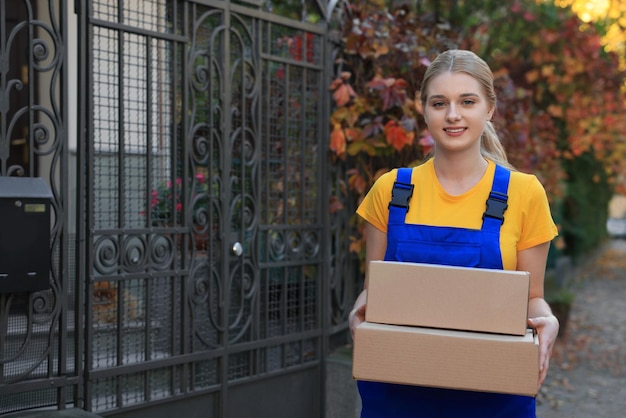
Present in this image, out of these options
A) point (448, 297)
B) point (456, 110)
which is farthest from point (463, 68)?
point (448, 297)

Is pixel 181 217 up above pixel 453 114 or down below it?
below

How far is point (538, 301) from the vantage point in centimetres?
239

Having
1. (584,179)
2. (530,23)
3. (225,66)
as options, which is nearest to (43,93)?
(225,66)

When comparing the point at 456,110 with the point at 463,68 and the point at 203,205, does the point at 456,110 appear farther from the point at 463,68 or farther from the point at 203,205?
the point at 203,205

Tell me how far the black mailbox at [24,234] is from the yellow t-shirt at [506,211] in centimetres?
179

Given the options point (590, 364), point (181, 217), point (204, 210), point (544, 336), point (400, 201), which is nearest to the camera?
point (544, 336)

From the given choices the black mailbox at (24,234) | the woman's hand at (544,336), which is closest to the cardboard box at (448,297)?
the woman's hand at (544,336)

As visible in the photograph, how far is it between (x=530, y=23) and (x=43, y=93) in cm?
565

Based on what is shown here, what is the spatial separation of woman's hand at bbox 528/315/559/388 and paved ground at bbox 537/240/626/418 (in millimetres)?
4322

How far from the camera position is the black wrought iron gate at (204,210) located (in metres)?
3.88

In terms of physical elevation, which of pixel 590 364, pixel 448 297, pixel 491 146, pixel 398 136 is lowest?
pixel 590 364

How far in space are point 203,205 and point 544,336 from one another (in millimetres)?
2531

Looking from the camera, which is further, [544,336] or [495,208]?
[495,208]

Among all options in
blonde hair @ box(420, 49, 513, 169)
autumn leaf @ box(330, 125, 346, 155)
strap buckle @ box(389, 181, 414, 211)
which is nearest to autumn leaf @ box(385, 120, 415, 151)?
autumn leaf @ box(330, 125, 346, 155)
